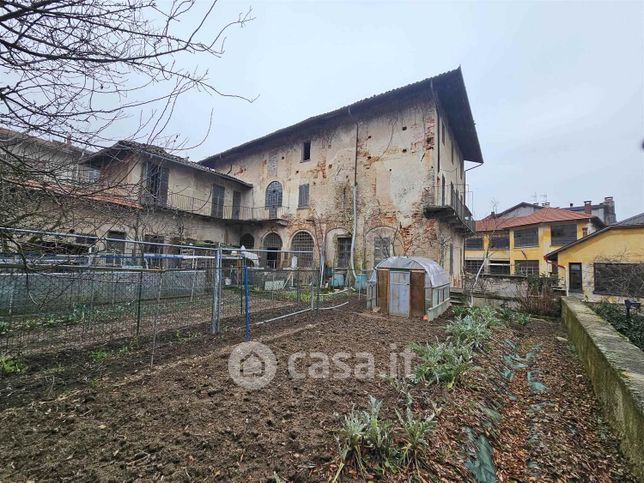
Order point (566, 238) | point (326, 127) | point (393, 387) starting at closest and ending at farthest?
point (393, 387), point (326, 127), point (566, 238)

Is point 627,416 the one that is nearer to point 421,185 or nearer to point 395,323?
point 395,323

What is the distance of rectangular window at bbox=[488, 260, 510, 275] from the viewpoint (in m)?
29.3

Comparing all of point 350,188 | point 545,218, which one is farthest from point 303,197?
point 545,218

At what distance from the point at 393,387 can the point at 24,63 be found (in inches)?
171

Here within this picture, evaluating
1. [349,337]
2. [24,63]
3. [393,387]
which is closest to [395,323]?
[349,337]

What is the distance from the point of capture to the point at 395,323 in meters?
7.41

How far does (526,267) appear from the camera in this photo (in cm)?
2709

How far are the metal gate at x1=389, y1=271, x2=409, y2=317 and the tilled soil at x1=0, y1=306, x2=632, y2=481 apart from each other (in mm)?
3881

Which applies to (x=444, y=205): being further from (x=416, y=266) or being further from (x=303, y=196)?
(x=303, y=196)

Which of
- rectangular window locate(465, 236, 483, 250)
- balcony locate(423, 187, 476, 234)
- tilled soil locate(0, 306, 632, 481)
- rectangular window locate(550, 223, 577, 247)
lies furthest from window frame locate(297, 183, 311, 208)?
rectangular window locate(550, 223, 577, 247)

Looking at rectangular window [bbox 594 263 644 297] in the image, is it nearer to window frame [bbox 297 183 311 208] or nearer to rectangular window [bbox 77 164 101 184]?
window frame [bbox 297 183 311 208]

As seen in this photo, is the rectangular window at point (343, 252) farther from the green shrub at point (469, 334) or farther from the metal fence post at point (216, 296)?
the metal fence post at point (216, 296)

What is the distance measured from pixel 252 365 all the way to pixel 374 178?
1312 centimetres

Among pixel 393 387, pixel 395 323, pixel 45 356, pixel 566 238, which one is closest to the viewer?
pixel 393 387
